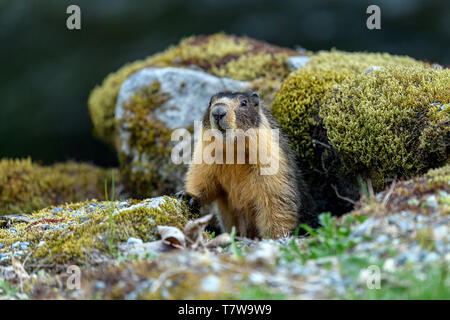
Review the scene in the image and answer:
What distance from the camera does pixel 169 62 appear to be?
10.5 metres

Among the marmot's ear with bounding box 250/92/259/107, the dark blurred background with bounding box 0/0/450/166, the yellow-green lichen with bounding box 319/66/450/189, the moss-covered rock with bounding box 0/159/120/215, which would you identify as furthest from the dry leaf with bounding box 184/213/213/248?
the dark blurred background with bounding box 0/0/450/166

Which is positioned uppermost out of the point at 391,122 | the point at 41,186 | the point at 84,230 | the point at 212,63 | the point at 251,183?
the point at 212,63

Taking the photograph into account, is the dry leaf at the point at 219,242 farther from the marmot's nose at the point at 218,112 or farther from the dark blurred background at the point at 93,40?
the dark blurred background at the point at 93,40

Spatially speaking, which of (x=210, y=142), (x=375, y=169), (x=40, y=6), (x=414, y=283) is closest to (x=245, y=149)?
(x=210, y=142)

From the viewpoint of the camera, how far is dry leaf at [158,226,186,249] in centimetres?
544

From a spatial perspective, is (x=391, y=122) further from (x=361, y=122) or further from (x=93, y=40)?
(x=93, y=40)

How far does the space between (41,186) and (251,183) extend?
5.00m

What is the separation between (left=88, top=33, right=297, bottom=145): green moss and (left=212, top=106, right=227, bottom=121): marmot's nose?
3.24 m

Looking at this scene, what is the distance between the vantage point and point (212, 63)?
33.4 ft

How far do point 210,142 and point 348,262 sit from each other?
10.5ft

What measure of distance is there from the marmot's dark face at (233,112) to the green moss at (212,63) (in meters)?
2.64

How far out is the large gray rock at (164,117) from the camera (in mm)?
9477

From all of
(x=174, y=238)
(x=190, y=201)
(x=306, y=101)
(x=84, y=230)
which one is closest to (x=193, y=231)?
(x=174, y=238)

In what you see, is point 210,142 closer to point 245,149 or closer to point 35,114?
point 245,149
